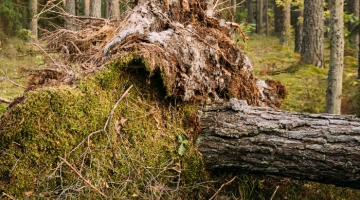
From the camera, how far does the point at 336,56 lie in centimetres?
452

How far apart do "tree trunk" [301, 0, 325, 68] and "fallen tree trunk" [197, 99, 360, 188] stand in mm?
6886

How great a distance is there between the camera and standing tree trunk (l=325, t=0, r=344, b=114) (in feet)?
14.3

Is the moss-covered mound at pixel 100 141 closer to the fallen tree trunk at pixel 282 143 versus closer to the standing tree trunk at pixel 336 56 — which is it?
the fallen tree trunk at pixel 282 143

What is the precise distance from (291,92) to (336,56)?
1922 millimetres

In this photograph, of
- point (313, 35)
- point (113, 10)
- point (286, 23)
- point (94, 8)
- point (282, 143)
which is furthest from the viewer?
point (286, 23)

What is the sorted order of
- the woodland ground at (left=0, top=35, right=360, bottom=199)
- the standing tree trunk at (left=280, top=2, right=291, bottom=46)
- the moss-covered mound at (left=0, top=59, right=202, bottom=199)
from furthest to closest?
1. the standing tree trunk at (left=280, top=2, right=291, bottom=46)
2. the woodland ground at (left=0, top=35, right=360, bottom=199)
3. the moss-covered mound at (left=0, top=59, right=202, bottom=199)

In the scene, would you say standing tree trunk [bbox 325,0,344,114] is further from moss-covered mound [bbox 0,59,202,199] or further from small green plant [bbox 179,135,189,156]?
small green plant [bbox 179,135,189,156]

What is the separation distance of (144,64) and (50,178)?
4.30 ft

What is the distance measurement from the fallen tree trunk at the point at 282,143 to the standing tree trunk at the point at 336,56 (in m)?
2.64

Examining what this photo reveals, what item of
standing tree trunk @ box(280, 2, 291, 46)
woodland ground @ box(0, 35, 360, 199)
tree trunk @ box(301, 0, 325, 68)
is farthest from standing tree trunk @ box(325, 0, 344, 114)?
standing tree trunk @ box(280, 2, 291, 46)

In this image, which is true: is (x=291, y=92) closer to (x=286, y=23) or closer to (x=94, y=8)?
(x=94, y=8)

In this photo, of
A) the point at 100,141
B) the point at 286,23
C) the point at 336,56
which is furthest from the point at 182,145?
the point at 286,23

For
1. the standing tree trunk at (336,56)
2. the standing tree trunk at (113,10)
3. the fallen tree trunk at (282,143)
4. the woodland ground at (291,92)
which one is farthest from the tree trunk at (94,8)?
the standing tree trunk at (336,56)

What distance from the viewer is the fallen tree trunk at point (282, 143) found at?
2.13m
